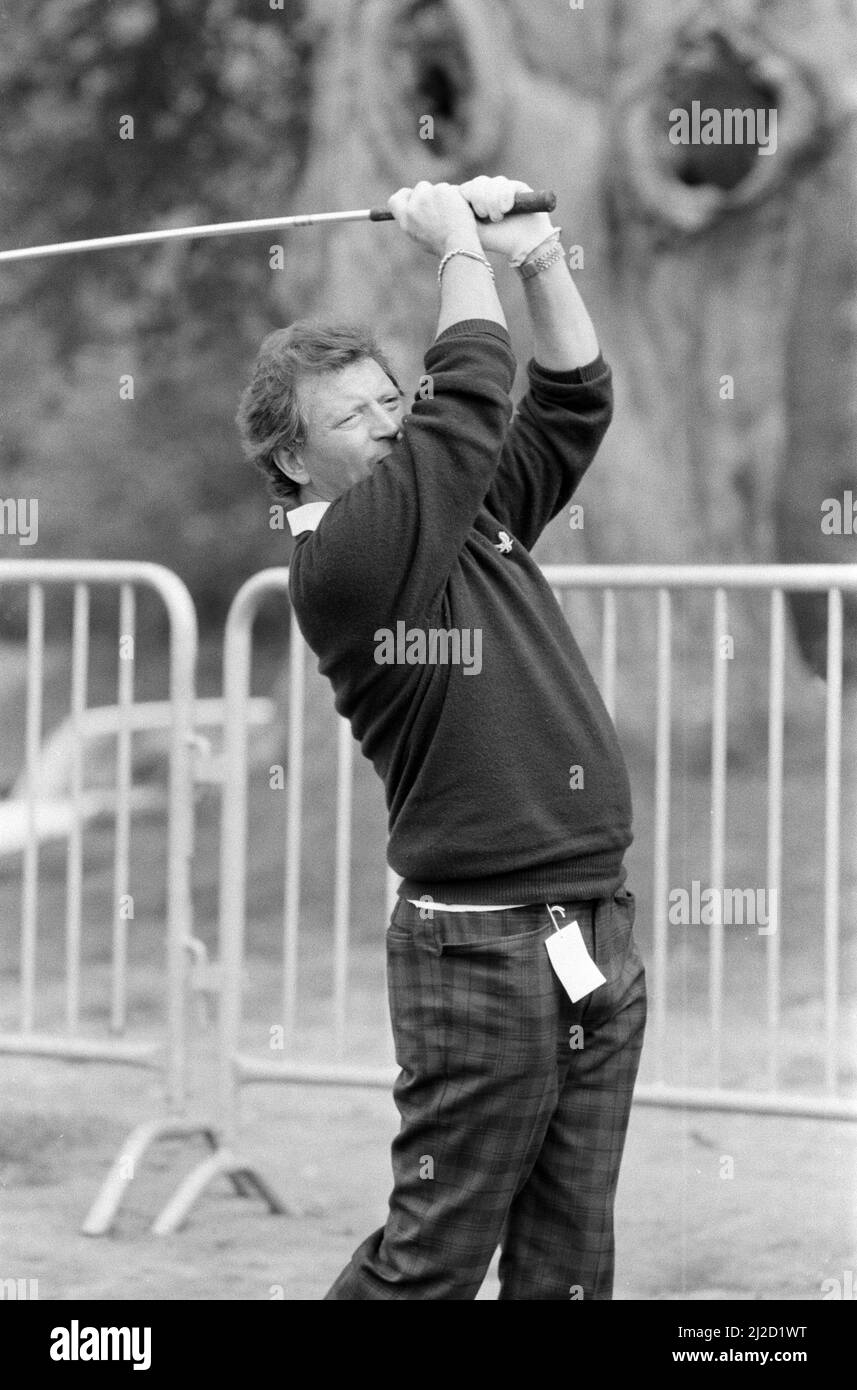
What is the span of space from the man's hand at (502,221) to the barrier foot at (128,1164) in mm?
2151

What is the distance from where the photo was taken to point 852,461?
26.5 ft

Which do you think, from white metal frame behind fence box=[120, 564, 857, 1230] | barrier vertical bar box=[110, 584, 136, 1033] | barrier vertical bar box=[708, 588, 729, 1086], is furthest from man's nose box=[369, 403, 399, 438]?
barrier vertical bar box=[110, 584, 136, 1033]

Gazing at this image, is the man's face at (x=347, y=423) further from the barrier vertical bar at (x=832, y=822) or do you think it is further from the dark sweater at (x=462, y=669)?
the barrier vertical bar at (x=832, y=822)

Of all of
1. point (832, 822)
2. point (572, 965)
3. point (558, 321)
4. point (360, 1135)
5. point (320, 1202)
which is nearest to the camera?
point (572, 965)

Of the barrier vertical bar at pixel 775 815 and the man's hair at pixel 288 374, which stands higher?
the man's hair at pixel 288 374

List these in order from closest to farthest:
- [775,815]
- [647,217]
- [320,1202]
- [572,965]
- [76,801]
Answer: [572,965] < [775,815] < [320,1202] < [76,801] < [647,217]

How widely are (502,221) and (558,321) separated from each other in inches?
6.7

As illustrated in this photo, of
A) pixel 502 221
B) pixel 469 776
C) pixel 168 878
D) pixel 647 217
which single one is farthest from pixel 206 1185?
pixel 647 217

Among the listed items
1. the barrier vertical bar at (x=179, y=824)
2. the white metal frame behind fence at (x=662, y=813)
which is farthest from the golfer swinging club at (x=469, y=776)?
the barrier vertical bar at (x=179, y=824)

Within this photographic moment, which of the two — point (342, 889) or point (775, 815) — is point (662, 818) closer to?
point (775, 815)

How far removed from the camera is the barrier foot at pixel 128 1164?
3.62 m

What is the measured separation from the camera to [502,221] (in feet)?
7.67
